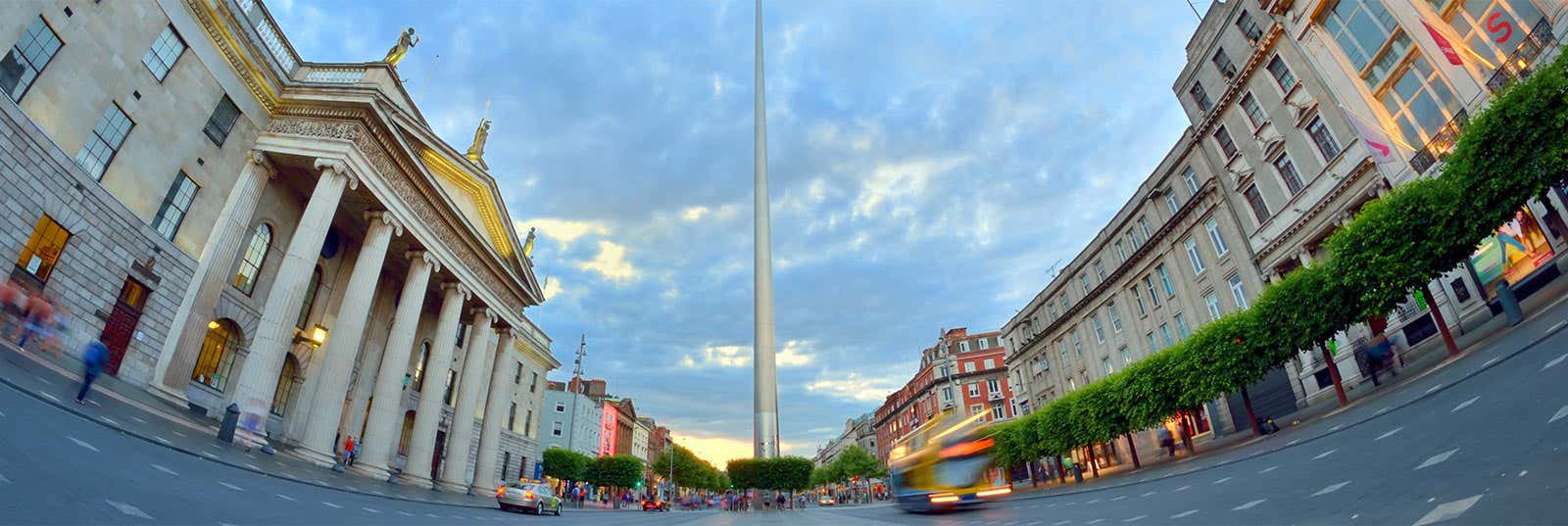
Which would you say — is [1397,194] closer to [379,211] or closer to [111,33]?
[379,211]

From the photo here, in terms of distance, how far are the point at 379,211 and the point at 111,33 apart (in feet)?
31.3

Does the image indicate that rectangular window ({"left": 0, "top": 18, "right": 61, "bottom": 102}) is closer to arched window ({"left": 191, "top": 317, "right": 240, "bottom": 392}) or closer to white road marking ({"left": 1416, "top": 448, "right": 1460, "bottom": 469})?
arched window ({"left": 191, "top": 317, "right": 240, "bottom": 392})

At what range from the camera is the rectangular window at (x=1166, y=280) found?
4141cm

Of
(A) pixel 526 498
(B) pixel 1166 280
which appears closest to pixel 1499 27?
(B) pixel 1166 280

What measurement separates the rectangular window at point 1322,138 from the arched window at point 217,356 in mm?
50396

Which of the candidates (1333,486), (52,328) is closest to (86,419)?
(52,328)

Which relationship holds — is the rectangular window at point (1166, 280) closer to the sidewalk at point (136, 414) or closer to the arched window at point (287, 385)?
the sidewalk at point (136, 414)

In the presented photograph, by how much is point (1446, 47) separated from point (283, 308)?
44800 mm

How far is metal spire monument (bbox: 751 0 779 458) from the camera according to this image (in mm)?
46250

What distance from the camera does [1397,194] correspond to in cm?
2139

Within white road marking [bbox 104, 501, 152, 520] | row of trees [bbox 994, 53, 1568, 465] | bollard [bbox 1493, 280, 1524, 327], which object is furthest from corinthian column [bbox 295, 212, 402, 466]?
bollard [bbox 1493, 280, 1524, 327]

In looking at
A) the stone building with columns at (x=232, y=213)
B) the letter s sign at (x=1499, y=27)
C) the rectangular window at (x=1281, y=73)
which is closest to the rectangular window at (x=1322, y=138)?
the rectangular window at (x=1281, y=73)

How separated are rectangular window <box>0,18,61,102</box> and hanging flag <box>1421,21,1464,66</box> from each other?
4689cm

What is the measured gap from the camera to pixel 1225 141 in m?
36.3
